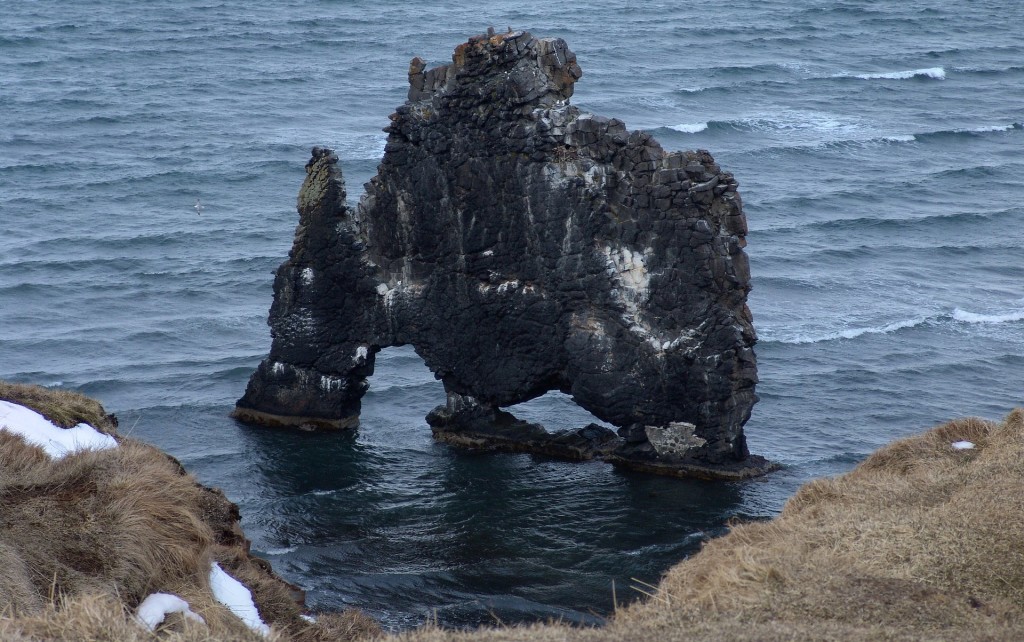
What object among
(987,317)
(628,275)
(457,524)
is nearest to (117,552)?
(457,524)

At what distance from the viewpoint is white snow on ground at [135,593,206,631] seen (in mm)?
17433

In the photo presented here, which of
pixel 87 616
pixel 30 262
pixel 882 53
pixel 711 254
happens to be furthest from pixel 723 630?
pixel 882 53

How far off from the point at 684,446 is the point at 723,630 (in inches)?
783

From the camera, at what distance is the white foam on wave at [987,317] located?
168ft

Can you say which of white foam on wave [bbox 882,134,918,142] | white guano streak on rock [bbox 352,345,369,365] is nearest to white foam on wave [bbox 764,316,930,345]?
white guano streak on rock [bbox 352,345,369,365]

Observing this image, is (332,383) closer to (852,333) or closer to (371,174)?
(852,333)

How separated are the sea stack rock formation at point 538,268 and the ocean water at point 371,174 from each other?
171cm

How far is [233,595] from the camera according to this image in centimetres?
2047

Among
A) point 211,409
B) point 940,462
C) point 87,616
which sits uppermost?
point 87,616

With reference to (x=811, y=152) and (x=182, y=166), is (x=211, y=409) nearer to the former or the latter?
(x=182, y=166)

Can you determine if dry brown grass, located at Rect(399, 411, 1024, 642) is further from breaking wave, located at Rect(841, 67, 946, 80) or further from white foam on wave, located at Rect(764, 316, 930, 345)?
breaking wave, located at Rect(841, 67, 946, 80)

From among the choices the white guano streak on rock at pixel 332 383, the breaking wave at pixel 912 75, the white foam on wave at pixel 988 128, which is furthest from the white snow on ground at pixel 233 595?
the breaking wave at pixel 912 75

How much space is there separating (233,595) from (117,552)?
2302 millimetres

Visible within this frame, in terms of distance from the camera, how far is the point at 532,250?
35344 millimetres
